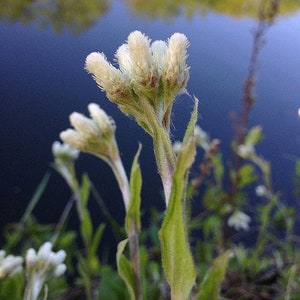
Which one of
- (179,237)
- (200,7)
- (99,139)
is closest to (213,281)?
(179,237)

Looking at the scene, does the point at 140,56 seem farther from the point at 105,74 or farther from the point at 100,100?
the point at 100,100

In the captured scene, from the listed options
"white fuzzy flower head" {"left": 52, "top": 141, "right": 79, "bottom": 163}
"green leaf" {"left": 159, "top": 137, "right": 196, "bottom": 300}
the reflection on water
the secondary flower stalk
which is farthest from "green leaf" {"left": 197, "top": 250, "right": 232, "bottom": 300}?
the reflection on water

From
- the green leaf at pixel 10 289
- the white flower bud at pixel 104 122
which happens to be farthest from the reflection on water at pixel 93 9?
the green leaf at pixel 10 289

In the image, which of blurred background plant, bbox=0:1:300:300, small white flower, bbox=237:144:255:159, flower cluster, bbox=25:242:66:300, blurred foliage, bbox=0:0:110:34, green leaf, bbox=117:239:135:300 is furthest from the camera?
blurred foliage, bbox=0:0:110:34

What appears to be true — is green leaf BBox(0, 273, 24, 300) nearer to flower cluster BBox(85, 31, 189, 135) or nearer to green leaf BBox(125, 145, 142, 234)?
green leaf BBox(125, 145, 142, 234)

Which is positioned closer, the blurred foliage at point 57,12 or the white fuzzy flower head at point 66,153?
the white fuzzy flower head at point 66,153

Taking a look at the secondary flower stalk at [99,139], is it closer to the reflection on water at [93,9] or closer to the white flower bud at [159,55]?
the white flower bud at [159,55]
